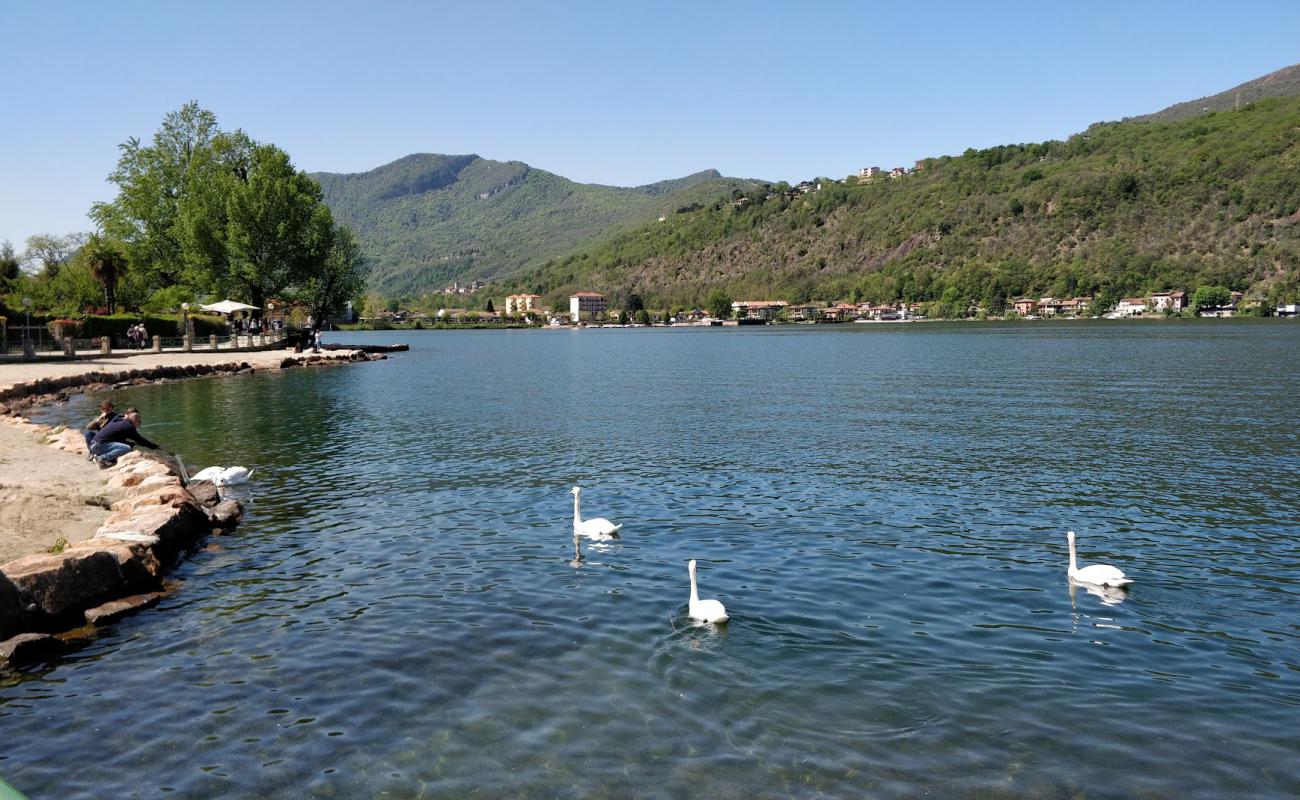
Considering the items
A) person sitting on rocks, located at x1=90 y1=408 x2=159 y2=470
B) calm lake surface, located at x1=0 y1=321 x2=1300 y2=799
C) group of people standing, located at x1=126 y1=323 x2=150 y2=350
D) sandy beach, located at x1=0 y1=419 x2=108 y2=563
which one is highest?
group of people standing, located at x1=126 y1=323 x2=150 y2=350

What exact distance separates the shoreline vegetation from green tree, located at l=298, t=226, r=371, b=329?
62499 mm

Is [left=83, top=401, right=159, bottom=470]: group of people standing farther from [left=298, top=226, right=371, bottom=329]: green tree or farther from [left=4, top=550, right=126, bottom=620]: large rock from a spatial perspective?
[left=298, top=226, right=371, bottom=329]: green tree

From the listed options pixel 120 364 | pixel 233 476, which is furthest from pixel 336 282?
pixel 233 476

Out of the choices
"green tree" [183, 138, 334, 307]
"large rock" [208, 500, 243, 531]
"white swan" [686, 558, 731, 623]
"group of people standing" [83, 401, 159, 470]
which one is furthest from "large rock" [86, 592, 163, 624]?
"green tree" [183, 138, 334, 307]

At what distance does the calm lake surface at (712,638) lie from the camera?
7926mm

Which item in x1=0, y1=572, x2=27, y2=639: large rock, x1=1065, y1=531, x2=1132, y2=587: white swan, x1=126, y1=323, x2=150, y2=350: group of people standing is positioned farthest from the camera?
x1=126, y1=323, x2=150, y2=350: group of people standing

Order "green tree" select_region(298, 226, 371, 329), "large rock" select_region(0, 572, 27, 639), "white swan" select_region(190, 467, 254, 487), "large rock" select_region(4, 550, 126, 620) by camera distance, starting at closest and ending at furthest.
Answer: "large rock" select_region(0, 572, 27, 639)
"large rock" select_region(4, 550, 126, 620)
"white swan" select_region(190, 467, 254, 487)
"green tree" select_region(298, 226, 371, 329)

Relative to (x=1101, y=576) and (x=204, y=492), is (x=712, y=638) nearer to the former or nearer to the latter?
(x=1101, y=576)

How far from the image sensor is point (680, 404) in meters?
40.3

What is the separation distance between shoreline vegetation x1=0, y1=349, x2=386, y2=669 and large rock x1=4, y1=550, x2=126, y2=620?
1cm

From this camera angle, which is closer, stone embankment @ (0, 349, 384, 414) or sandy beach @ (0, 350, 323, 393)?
stone embankment @ (0, 349, 384, 414)

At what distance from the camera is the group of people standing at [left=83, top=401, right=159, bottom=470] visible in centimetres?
2105

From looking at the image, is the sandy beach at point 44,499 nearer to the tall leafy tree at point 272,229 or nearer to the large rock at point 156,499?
the large rock at point 156,499

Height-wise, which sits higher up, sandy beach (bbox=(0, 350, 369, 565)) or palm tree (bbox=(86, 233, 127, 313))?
palm tree (bbox=(86, 233, 127, 313))
